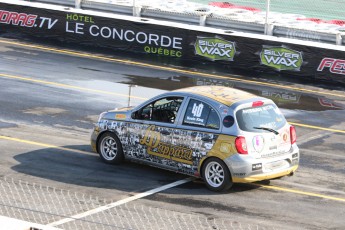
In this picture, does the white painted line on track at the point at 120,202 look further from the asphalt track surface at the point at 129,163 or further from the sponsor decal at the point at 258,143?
the sponsor decal at the point at 258,143

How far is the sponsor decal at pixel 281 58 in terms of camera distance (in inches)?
939

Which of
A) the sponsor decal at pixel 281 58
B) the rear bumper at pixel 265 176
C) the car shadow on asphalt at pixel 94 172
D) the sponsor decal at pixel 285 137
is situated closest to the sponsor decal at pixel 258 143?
the rear bumper at pixel 265 176

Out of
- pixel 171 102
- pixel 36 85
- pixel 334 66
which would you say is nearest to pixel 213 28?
pixel 334 66

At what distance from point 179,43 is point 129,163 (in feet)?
35.1

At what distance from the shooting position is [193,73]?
24.4 metres

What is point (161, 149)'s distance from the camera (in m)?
14.5

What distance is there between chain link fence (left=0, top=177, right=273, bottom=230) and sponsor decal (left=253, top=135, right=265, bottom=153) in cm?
163

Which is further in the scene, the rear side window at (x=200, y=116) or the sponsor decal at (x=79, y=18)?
the sponsor decal at (x=79, y=18)

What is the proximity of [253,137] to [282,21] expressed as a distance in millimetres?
12592

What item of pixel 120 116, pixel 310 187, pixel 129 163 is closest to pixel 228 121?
pixel 310 187

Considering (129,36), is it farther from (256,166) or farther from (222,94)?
(256,166)

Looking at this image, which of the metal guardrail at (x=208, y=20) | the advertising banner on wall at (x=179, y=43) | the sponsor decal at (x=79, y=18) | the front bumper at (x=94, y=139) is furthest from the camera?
the sponsor decal at (x=79, y=18)

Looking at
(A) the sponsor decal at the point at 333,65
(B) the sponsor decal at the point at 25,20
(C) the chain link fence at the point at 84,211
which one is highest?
(B) the sponsor decal at the point at 25,20

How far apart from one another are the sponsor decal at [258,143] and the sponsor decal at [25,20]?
1521cm
